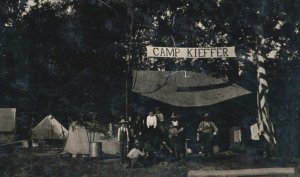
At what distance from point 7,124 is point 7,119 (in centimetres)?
32

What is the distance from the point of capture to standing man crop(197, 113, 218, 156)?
1520 cm

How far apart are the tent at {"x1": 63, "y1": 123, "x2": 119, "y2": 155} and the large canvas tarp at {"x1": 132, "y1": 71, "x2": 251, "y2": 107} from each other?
9.90ft

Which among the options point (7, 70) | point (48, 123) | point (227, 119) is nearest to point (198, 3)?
point (227, 119)

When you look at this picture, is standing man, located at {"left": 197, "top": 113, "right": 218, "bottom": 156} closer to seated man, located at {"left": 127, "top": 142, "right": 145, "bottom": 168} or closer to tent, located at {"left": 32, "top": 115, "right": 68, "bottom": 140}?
seated man, located at {"left": 127, "top": 142, "right": 145, "bottom": 168}

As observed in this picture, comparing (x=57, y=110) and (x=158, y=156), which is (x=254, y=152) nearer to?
(x=158, y=156)

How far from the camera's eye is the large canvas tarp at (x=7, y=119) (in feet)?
80.8

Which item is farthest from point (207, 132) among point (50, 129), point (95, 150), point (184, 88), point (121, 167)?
point (50, 129)

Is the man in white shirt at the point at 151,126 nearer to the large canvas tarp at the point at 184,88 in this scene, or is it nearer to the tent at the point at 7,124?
the large canvas tarp at the point at 184,88

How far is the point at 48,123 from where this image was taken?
85.6 ft

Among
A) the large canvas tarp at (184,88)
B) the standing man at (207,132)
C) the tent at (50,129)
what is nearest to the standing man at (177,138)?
the large canvas tarp at (184,88)

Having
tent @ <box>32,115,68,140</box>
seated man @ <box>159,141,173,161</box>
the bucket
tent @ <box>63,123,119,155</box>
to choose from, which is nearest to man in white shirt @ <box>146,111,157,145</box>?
seated man @ <box>159,141,173,161</box>

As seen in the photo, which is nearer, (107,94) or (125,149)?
(125,149)

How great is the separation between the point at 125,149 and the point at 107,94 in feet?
14.6

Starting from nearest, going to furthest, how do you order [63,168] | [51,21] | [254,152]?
[63,168] → [254,152] → [51,21]
